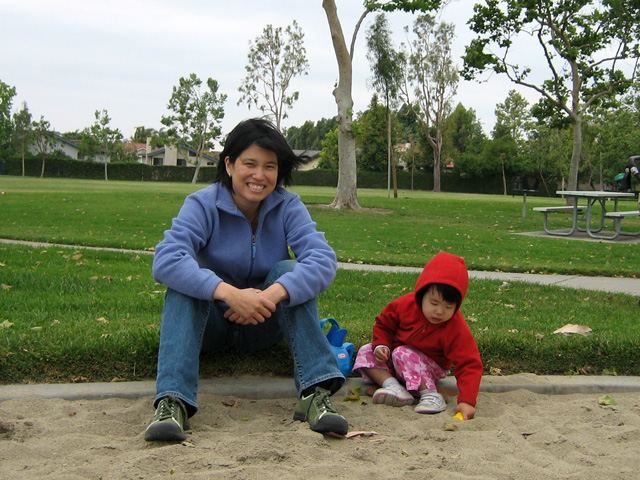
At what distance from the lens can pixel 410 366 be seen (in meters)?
3.48

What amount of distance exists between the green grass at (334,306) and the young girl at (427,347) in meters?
0.52

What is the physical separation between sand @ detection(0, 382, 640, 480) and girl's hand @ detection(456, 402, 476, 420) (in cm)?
5

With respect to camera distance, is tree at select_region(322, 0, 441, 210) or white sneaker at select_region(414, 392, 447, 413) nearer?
white sneaker at select_region(414, 392, 447, 413)

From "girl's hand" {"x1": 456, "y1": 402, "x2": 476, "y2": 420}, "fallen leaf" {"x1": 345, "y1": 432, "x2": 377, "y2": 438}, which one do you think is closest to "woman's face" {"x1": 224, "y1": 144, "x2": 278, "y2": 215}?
"fallen leaf" {"x1": 345, "y1": 432, "x2": 377, "y2": 438}

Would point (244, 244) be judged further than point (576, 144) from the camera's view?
No

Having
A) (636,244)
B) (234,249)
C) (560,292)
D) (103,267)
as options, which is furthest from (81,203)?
(234,249)

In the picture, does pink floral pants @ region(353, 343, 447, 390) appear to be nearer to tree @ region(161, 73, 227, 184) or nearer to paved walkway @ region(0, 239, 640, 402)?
paved walkway @ region(0, 239, 640, 402)

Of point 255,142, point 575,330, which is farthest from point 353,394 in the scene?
point 575,330

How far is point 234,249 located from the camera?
334 centimetres

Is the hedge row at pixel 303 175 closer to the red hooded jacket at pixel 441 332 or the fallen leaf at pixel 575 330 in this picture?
the fallen leaf at pixel 575 330

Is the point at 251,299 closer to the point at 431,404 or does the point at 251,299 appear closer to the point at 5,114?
the point at 431,404

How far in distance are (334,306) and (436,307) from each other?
85.0 inches

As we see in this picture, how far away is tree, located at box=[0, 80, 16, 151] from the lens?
68062 mm

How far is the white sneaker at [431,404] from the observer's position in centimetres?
323
